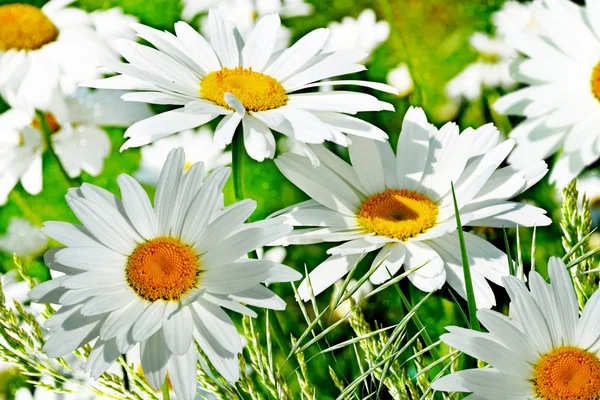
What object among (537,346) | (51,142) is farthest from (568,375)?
(51,142)

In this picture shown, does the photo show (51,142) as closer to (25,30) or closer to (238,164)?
(25,30)

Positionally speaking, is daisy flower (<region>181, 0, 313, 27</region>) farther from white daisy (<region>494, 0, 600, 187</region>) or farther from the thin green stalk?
the thin green stalk

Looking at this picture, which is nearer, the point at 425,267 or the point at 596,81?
the point at 425,267

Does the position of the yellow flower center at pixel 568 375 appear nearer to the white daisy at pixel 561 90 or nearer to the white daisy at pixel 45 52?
the white daisy at pixel 561 90

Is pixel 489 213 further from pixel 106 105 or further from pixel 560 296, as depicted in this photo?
pixel 106 105

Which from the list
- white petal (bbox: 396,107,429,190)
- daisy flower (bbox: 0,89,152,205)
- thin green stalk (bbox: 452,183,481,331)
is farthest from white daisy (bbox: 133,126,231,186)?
thin green stalk (bbox: 452,183,481,331)
